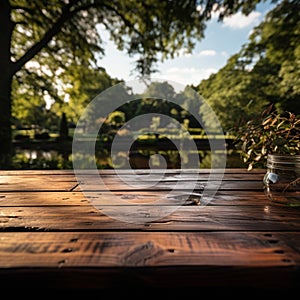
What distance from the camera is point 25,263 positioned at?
0.38 metres

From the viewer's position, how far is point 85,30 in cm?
600

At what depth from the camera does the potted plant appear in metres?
0.70

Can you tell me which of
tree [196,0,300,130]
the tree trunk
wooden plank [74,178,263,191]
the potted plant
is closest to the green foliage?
the potted plant

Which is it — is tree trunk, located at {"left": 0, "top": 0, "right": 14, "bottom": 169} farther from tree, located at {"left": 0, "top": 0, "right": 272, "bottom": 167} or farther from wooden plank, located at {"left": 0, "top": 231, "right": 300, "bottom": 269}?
wooden plank, located at {"left": 0, "top": 231, "right": 300, "bottom": 269}

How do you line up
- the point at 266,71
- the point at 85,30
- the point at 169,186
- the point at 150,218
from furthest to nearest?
the point at 266,71 → the point at 85,30 → the point at 169,186 → the point at 150,218

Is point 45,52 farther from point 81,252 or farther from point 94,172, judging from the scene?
point 81,252

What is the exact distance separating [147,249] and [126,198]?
1.20 ft

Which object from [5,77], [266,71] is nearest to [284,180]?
[5,77]

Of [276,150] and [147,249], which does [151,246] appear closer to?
[147,249]

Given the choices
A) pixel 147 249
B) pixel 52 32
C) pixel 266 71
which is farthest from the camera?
pixel 266 71

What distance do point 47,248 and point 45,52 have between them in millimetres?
7214

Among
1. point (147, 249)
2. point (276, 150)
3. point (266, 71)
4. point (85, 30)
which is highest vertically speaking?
point (85, 30)
